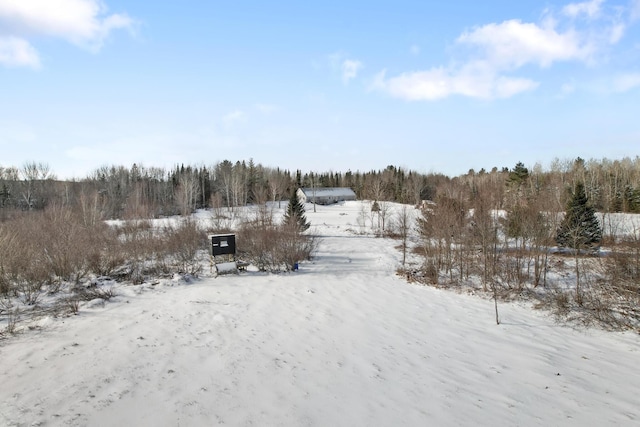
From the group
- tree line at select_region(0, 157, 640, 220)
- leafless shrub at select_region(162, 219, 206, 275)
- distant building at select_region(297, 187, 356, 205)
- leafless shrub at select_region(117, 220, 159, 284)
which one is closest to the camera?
leafless shrub at select_region(117, 220, 159, 284)

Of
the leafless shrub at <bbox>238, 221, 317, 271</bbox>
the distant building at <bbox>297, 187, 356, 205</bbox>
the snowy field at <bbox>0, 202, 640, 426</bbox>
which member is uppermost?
the distant building at <bbox>297, 187, 356, 205</bbox>

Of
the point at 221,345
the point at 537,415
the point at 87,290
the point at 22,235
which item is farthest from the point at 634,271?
the point at 22,235

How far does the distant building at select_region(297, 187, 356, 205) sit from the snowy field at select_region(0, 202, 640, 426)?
200ft

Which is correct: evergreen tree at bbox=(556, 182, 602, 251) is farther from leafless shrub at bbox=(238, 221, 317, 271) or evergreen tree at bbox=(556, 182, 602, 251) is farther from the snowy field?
leafless shrub at bbox=(238, 221, 317, 271)

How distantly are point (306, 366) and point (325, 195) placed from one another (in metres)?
68.9

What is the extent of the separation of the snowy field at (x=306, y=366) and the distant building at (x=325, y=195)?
6106 cm

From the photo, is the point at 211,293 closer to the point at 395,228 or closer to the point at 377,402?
the point at 377,402

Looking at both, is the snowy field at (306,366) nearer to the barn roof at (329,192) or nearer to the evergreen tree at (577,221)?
the evergreen tree at (577,221)

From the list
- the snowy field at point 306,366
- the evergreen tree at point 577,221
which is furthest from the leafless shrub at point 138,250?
the evergreen tree at point 577,221

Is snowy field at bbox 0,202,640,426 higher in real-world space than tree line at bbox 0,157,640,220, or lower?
lower

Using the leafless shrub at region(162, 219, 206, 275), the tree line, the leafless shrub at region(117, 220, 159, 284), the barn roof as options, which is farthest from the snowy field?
the barn roof

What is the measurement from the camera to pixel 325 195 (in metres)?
75.9

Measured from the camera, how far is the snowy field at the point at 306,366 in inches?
A: 219

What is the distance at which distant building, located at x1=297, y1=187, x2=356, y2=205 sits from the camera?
74062 millimetres
